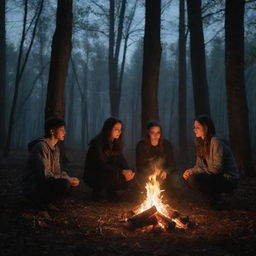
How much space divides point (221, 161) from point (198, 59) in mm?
8026

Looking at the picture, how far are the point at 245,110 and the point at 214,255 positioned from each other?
590 cm

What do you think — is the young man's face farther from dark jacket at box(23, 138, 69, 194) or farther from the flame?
the flame

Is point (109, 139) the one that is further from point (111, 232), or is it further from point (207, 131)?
point (111, 232)

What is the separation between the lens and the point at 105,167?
6008 mm

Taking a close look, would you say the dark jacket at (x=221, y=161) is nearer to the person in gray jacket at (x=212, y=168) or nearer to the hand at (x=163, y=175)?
the person in gray jacket at (x=212, y=168)

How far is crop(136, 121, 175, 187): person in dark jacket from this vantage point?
6.42 metres

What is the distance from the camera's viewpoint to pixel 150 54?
8.94 metres

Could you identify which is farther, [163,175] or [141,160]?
[141,160]

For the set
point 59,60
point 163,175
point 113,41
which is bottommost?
point 163,175

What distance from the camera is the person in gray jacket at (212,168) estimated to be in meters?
5.37

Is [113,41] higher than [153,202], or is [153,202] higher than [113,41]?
[113,41]

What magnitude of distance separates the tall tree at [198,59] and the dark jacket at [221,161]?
22.2 ft

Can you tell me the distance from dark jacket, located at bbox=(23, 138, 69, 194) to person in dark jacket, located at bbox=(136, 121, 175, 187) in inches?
76.4

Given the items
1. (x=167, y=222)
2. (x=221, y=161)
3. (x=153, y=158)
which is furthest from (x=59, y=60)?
(x=167, y=222)
